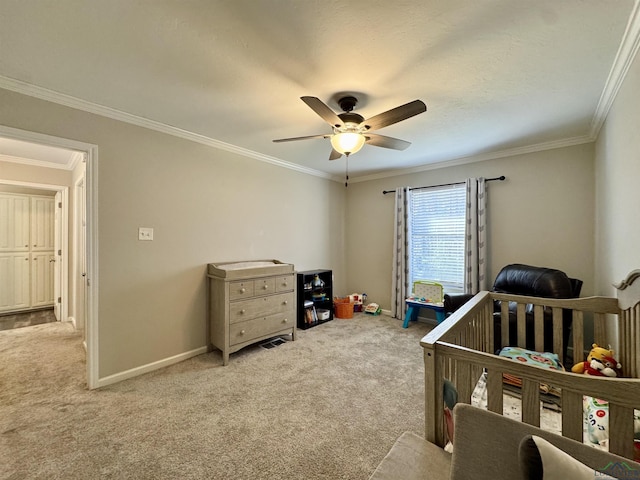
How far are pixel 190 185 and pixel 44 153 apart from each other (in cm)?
210

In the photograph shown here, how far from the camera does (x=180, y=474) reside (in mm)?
1446

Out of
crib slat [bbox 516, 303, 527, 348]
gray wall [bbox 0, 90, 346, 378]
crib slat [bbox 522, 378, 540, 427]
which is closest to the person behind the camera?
crib slat [bbox 522, 378, 540, 427]

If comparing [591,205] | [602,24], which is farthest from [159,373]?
[591,205]

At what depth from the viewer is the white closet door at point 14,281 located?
4.33 metres

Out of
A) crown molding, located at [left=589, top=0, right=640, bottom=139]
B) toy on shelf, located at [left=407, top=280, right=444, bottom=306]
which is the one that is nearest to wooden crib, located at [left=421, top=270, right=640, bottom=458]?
crown molding, located at [left=589, top=0, right=640, bottom=139]

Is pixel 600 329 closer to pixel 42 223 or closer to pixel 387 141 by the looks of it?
pixel 387 141

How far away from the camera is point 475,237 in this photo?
11.6ft

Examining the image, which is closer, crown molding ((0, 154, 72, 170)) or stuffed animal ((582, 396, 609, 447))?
stuffed animal ((582, 396, 609, 447))

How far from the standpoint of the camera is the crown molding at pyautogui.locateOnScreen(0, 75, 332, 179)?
77.2 inches

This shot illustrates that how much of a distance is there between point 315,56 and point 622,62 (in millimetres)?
1869

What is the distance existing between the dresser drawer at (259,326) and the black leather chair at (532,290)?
1859 millimetres

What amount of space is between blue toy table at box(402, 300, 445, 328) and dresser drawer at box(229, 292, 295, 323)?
1.66 metres

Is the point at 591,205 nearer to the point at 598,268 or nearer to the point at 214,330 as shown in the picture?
the point at 598,268

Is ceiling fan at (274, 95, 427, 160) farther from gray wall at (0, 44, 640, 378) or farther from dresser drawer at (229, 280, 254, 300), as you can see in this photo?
dresser drawer at (229, 280, 254, 300)
